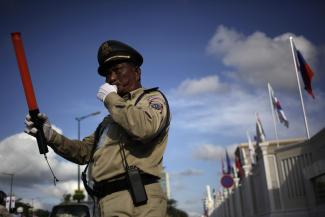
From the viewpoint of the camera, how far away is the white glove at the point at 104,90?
2.24 m

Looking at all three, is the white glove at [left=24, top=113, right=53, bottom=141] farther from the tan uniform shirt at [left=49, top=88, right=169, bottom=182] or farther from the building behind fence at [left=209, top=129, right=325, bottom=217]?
the building behind fence at [left=209, top=129, right=325, bottom=217]

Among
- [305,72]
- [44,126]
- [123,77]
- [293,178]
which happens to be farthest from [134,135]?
[293,178]

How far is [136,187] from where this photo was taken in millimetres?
2080

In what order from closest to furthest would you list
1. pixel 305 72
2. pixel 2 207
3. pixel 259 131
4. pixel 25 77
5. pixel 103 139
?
pixel 25 77, pixel 103 139, pixel 2 207, pixel 305 72, pixel 259 131

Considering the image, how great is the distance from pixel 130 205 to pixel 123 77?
87 cm

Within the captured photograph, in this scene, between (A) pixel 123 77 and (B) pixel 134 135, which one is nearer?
(B) pixel 134 135

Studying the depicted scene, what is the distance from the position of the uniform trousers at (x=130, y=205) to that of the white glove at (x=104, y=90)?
1.92ft

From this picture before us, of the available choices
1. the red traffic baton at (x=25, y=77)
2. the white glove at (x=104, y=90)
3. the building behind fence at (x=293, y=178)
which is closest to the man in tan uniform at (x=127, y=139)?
the white glove at (x=104, y=90)

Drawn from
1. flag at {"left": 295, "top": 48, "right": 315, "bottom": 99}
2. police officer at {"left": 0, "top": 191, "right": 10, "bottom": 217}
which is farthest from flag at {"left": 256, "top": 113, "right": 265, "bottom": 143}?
police officer at {"left": 0, "top": 191, "right": 10, "bottom": 217}

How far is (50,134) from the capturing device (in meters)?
2.60

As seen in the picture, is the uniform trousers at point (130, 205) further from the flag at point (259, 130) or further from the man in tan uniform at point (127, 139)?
the flag at point (259, 130)

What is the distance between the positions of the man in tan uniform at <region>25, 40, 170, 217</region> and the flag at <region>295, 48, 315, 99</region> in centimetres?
1918

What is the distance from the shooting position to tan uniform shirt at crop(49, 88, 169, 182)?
2078 mm

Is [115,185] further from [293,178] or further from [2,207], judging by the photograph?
[293,178]
